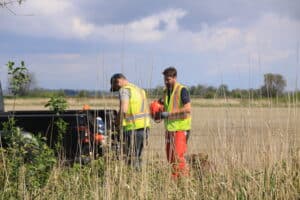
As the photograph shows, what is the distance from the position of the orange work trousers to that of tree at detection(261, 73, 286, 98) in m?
1.22

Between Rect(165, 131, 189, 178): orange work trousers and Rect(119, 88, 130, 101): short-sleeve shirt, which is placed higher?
Rect(119, 88, 130, 101): short-sleeve shirt

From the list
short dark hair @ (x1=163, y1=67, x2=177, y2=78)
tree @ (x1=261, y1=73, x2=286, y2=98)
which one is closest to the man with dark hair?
short dark hair @ (x1=163, y1=67, x2=177, y2=78)

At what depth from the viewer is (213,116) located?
661 cm

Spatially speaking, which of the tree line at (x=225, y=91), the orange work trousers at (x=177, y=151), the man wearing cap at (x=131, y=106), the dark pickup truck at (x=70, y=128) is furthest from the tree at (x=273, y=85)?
the dark pickup truck at (x=70, y=128)

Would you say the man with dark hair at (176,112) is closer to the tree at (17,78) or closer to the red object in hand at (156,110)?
the red object in hand at (156,110)

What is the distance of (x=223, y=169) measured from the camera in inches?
220

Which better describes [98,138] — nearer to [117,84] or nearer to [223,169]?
[117,84]

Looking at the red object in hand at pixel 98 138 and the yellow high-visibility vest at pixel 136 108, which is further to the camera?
the yellow high-visibility vest at pixel 136 108

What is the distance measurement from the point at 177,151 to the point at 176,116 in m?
0.80

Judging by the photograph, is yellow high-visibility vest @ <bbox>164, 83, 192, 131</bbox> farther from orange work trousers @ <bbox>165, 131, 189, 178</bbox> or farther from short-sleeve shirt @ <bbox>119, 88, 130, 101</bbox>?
short-sleeve shirt @ <bbox>119, 88, 130, 101</bbox>

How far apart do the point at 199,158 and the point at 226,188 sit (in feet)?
3.06

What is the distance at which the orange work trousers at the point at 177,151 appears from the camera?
570 cm

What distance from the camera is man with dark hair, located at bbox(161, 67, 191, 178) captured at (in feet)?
23.2

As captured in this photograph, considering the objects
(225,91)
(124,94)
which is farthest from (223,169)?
(124,94)
